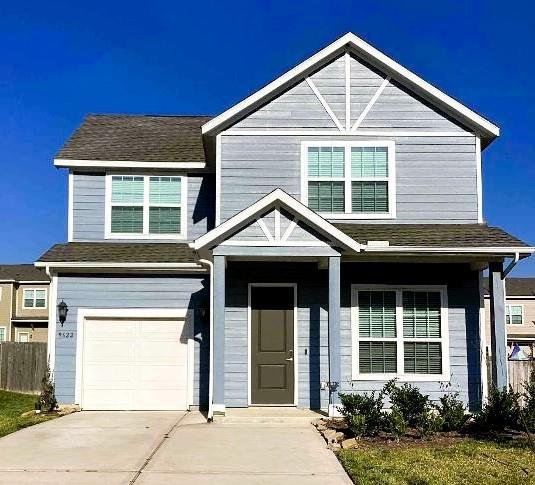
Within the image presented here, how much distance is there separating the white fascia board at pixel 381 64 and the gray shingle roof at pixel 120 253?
2577 mm

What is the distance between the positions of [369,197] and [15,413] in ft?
28.4

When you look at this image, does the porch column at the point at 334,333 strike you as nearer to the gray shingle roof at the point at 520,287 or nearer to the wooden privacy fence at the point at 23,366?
the wooden privacy fence at the point at 23,366

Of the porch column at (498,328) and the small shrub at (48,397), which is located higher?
the porch column at (498,328)

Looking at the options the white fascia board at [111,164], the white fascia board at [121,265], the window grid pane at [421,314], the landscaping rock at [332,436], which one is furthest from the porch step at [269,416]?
the white fascia board at [111,164]

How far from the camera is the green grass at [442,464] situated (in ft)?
24.7

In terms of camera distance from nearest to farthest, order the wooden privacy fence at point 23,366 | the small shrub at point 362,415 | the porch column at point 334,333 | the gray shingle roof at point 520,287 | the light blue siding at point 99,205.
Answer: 1. the small shrub at point 362,415
2. the porch column at point 334,333
3. the light blue siding at point 99,205
4. the wooden privacy fence at point 23,366
5. the gray shingle roof at point 520,287

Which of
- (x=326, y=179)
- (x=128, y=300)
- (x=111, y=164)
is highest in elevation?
(x=111, y=164)

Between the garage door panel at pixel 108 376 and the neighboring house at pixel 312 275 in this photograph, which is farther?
the garage door panel at pixel 108 376

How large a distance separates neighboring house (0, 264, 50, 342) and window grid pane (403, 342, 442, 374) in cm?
3189

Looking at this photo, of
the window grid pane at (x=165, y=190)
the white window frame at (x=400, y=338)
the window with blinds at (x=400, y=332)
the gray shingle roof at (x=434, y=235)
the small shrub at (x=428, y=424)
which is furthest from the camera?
the window grid pane at (x=165, y=190)

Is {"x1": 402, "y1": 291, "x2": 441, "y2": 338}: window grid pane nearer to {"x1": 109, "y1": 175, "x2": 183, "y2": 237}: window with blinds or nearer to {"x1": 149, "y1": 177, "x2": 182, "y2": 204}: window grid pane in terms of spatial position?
{"x1": 109, "y1": 175, "x2": 183, "y2": 237}: window with blinds

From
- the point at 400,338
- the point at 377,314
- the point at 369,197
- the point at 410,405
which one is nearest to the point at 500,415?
the point at 410,405

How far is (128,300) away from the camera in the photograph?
45.3 feet

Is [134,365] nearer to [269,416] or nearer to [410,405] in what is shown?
[269,416]
